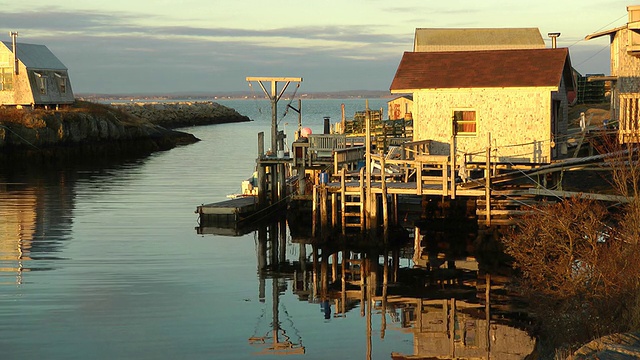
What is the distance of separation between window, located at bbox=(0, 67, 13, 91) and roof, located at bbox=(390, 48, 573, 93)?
4904cm

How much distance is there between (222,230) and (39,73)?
46873mm

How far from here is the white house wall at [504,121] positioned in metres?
36.8

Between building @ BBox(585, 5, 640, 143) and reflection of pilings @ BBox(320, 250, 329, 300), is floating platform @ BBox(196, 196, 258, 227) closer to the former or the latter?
reflection of pilings @ BBox(320, 250, 329, 300)

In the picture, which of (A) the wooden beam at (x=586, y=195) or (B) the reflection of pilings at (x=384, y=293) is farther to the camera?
(A) the wooden beam at (x=586, y=195)

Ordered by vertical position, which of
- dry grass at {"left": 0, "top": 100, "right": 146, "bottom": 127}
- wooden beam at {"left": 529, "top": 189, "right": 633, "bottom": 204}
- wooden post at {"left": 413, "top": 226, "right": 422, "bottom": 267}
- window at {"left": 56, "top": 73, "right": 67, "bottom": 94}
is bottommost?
wooden post at {"left": 413, "top": 226, "right": 422, "bottom": 267}

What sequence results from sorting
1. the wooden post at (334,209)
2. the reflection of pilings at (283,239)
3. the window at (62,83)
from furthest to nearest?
the window at (62,83), the wooden post at (334,209), the reflection of pilings at (283,239)

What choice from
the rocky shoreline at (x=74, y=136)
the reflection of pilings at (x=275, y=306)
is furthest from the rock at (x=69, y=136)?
the reflection of pilings at (x=275, y=306)

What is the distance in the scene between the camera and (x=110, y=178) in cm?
6259

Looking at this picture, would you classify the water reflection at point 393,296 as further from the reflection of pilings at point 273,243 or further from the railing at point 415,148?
the railing at point 415,148

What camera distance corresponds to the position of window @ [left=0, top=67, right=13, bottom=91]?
79250mm

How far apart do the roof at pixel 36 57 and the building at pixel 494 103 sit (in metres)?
50.1

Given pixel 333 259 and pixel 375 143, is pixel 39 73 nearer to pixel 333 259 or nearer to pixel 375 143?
pixel 375 143

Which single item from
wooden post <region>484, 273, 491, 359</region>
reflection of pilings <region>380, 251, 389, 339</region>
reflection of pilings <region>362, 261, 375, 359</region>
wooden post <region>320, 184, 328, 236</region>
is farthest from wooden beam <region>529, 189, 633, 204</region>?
wooden post <region>320, 184, 328, 236</region>

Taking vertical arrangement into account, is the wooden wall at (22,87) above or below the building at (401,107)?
above
